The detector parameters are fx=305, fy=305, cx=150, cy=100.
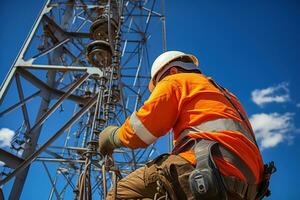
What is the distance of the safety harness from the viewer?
1.73 meters

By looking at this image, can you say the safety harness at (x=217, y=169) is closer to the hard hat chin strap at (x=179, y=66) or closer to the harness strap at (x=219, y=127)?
the harness strap at (x=219, y=127)

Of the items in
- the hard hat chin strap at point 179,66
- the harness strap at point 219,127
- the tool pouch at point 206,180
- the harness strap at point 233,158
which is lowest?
the tool pouch at point 206,180

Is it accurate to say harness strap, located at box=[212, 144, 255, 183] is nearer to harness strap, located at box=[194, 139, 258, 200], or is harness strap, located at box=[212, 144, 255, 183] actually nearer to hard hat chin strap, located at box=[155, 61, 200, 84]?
harness strap, located at box=[194, 139, 258, 200]

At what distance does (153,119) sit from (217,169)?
537mm

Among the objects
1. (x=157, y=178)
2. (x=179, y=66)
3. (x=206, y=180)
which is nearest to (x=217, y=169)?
(x=206, y=180)

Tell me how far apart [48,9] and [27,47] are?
4.99ft

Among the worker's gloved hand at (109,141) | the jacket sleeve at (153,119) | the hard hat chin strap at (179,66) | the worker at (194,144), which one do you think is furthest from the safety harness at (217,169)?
the hard hat chin strap at (179,66)

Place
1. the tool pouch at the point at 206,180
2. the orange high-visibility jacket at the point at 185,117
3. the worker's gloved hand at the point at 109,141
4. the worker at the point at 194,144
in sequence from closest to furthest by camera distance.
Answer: the tool pouch at the point at 206,180 → the worker at the point at 194,144 → the orange high-visibility jacket at the point at 185,117 → the worker's gloved hand at the point at 109,141

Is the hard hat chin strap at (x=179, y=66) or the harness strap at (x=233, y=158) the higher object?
the hard hat chin strap at (x=179, y=66)

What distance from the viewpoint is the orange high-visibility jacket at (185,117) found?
6.43ft

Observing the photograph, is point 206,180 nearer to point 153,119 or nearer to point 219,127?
point 219,127

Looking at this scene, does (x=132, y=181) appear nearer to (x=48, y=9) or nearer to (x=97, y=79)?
(x=97, y=79)

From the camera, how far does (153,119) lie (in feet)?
6.74

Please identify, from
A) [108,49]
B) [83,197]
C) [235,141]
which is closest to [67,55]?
[108,49]
